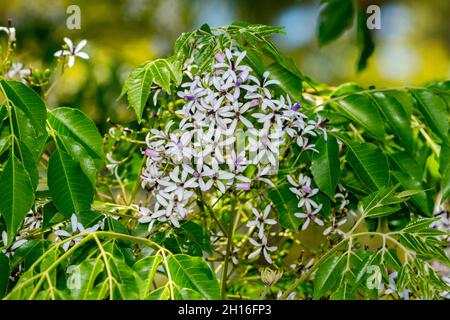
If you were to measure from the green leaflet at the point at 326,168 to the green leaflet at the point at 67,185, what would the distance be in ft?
0.90

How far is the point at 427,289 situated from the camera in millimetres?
688

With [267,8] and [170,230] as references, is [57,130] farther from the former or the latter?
[267,8]

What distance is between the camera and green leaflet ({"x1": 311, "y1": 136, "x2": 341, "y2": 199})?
2.73 feet

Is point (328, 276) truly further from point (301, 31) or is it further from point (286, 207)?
point (301, 31)

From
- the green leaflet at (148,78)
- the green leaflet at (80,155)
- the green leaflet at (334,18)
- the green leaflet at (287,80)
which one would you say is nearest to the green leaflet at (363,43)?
the green leaflet at (334,18)

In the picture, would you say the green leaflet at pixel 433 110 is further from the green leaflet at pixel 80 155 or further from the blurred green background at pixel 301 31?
the blurred green background at pixel 301 31

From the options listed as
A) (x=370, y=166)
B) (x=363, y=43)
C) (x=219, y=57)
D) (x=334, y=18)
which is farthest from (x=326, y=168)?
(x=334, y=18)

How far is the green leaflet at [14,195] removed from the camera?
27.5 inches

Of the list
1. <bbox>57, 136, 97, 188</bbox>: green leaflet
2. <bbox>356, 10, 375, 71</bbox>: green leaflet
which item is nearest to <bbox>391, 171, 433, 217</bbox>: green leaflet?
<bbox>57, 136, 97, 188</bbox>: green leaflet

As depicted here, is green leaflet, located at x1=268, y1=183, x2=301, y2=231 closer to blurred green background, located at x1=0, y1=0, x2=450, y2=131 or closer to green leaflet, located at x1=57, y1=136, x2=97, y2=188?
green leaflet, located at x1=57, y1=136, x2=97, y2=188

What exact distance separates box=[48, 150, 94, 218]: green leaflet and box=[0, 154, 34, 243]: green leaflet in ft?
0.16

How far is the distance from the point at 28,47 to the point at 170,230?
5.84 ft

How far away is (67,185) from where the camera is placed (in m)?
0.76
